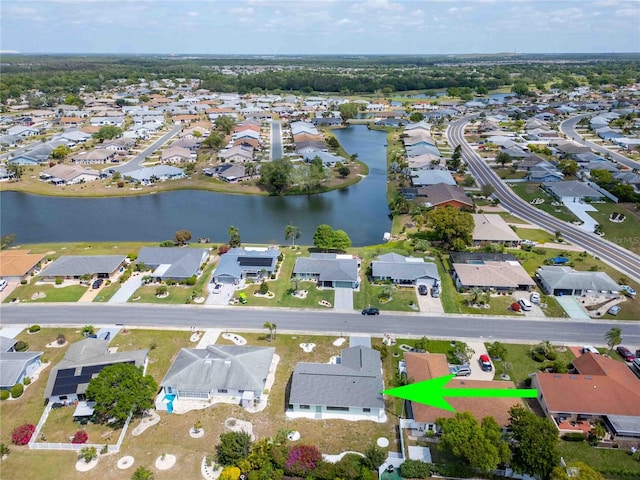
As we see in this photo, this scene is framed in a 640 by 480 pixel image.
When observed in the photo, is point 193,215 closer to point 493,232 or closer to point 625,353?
point 493,232

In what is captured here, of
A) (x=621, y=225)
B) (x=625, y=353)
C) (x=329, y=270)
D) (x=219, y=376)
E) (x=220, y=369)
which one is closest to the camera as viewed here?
(x=219, y=376)

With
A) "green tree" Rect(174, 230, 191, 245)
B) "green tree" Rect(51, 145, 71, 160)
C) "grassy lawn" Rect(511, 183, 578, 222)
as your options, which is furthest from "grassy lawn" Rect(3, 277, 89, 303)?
"grassy lawn" Rect(511, 183, 578, 222)

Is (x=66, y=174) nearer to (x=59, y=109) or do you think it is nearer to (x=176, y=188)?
(x=176, y=188)

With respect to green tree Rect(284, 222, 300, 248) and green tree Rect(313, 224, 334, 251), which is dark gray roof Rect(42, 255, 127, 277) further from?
green tree Rect(313, 224, 334, 251)

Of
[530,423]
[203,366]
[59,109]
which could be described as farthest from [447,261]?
[59,109]

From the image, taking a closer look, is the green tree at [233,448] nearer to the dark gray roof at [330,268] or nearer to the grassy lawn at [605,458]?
the grassy lawn at [605,458]
